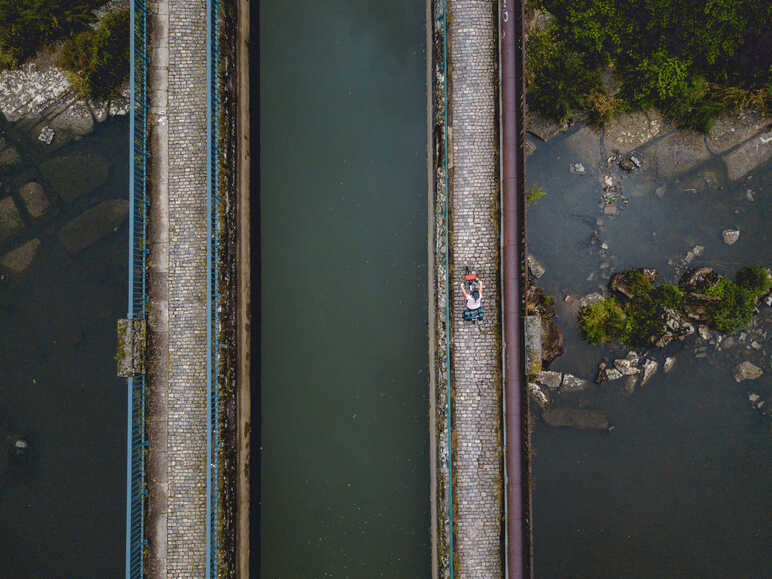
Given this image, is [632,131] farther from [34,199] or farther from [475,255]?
[34,199]

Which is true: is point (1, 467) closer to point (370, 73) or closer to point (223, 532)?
point (223, 532)

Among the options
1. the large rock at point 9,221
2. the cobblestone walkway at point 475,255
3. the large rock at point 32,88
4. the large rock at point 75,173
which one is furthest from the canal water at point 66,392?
the cobblestone walkway at point 475,255

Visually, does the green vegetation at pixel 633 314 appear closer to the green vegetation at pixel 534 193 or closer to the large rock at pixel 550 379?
the large rock at pixel 550 379

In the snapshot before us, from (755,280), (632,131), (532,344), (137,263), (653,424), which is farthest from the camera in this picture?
(632,131)

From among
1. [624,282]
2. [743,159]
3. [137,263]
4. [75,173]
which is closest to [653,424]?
[624,282]

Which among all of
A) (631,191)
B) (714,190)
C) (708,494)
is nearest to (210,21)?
(631,191)
